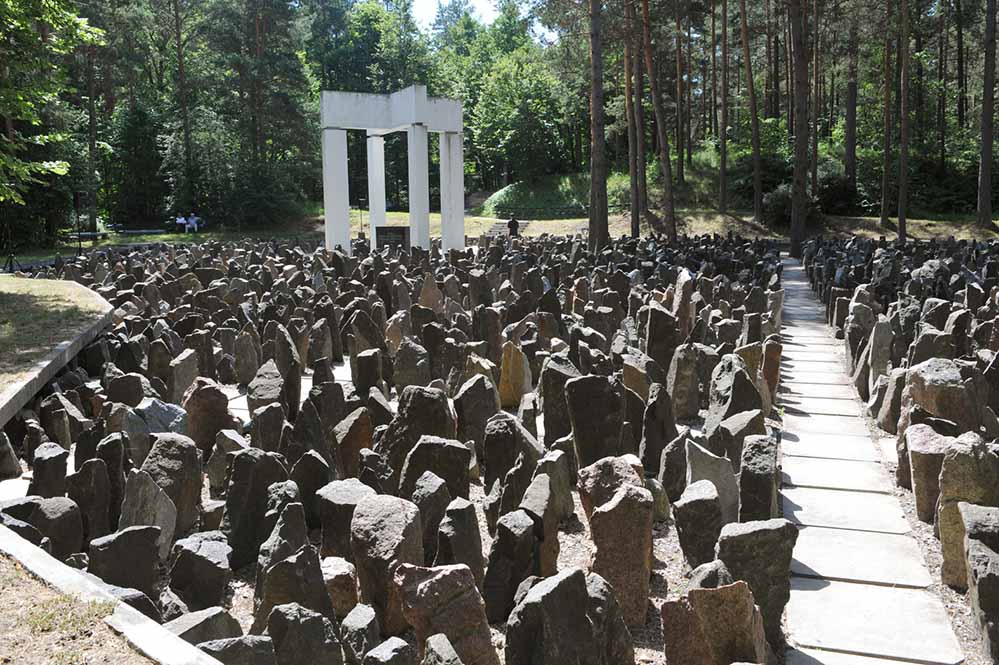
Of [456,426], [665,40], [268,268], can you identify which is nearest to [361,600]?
[456,426]

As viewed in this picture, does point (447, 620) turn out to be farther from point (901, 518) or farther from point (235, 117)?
point (235, 117)

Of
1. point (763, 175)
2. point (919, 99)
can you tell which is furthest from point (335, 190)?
point (919, 99)

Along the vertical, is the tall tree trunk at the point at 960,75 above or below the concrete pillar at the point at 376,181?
above

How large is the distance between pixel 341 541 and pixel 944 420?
345 cm

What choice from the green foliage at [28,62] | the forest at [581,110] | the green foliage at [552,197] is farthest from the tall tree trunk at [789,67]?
the green foliage at [28,62]

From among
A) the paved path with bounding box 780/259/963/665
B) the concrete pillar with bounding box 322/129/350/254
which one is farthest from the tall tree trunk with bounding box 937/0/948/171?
the paved path with bounding box 780/259/963/665

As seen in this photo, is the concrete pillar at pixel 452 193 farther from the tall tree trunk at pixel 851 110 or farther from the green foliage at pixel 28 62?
the tall tree trunk at pixel 851 110

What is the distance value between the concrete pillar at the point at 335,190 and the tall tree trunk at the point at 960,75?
27.2 meters

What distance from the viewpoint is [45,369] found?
25.5 ft

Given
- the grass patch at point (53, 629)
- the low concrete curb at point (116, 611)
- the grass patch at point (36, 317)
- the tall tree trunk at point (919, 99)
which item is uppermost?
the tall tree trunk at point (919, 99)

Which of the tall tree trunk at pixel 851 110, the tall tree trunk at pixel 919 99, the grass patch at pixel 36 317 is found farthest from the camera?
the tall tree trunk at pixel 919 99

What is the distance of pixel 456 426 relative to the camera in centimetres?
604

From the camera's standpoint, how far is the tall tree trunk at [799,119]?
2203 cm

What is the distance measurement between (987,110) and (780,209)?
810 cm
